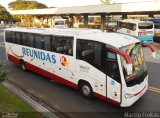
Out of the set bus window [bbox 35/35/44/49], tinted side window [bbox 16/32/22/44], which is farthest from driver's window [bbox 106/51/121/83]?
tinted side window [bbox 16/32/22/44]

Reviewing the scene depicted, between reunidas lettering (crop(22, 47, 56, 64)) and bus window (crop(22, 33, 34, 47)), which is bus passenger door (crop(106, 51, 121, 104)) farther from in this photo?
bus window (crop(22, 33, 34, 47))

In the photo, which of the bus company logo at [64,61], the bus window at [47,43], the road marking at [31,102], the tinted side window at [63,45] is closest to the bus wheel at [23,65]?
the road marking at [31,102]

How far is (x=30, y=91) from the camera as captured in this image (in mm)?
10594

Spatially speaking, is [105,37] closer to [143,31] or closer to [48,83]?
[48,83]

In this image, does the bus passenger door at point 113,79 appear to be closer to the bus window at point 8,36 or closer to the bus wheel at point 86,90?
the bus wheel at point 86,90

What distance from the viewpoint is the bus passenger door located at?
7828mm

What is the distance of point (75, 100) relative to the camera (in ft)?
30.8

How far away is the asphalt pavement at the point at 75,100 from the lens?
8.32m

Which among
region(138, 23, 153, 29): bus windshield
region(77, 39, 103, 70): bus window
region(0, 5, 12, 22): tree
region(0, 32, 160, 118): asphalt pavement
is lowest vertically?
region(0, 32, 160, 118): asphalt pavement

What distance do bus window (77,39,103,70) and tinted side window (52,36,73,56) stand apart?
55 cm

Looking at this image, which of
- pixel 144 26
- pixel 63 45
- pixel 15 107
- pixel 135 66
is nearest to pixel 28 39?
pixel 63 45

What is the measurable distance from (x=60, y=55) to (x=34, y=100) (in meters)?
2.44

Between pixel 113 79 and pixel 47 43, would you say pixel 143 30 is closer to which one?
pixel 47 43

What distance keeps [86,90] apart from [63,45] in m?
2.47
